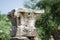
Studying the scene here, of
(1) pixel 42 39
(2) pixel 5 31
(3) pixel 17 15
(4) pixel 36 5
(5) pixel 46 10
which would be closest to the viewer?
(2) pixel 5 31

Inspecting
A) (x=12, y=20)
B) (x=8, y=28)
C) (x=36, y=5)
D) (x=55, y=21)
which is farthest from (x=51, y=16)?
(x=8, y=28)

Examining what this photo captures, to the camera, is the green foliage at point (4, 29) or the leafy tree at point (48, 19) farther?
the leafy tree at point (48, 19)

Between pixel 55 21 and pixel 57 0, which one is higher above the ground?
pixel 57 0

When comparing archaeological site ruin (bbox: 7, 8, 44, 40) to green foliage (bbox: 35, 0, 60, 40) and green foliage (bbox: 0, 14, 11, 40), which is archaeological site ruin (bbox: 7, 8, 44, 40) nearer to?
green foliage (bbox: 0, 14, 11, 40)

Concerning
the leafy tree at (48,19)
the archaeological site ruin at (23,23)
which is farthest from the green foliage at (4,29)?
the leafy tree at (48,19)

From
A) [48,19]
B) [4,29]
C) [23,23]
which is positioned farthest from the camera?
[48,19]

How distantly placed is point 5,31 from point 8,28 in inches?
26.4

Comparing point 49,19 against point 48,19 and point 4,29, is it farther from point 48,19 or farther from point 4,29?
point 4,29

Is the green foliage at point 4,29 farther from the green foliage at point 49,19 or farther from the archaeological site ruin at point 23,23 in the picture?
the green foliage at point 49,19

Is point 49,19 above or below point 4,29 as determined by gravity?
above

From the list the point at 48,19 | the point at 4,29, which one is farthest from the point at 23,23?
the point at 48,19

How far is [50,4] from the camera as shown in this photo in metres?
19.3

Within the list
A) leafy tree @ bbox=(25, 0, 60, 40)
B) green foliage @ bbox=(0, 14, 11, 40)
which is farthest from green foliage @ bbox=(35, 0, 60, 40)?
green foliage @ bbox=(0, 14, 11, 40)

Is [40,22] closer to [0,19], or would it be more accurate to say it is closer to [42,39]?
[42,39]
